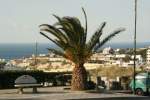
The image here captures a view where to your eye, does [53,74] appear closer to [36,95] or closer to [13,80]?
[13,80]

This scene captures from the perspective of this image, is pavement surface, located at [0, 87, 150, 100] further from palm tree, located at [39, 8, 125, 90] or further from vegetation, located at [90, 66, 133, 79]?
vegetation, located at [90, 66, 133, 79]

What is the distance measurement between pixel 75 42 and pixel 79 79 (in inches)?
82.6

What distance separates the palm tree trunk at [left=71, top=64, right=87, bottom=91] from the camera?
31547mm

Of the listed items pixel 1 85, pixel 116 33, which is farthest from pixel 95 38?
pixel 1 85

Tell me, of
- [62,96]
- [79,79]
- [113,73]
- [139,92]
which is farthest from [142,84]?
[113,73]

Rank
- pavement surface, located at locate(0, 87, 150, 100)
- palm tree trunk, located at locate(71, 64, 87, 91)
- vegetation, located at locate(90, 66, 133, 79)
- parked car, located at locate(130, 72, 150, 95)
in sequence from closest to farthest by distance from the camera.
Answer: pavement surface, located at locate(0, 87, 150, 100), palm tree trunk, located at locate(71, 64, 87, 91), parked car, located at locate(130, 72, 150, 95), vegetation, located at locate(90, 66, 133, 79)

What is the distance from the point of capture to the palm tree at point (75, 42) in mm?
31375

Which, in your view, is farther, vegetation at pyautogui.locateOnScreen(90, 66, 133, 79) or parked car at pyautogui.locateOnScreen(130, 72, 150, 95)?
vegetation at pyautogui.locateOnScreen(90, 66, 133, 79)

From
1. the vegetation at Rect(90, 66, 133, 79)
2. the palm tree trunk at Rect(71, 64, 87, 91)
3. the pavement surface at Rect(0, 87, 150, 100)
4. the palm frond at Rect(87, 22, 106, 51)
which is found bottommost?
the vegetation at Rect(90, 66, 133, 79)

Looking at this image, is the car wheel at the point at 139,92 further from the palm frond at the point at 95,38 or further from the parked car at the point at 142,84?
the palm frond at the point at 95,38

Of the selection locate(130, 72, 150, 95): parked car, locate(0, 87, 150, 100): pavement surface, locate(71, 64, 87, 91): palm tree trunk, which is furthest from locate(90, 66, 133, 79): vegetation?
locate(0, 87, 150, 100): pavement surface

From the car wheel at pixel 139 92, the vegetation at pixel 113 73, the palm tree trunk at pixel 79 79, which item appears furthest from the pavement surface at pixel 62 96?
the vegetation at pixel 113 73

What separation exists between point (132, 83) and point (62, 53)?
452cm

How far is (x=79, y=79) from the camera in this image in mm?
31781
